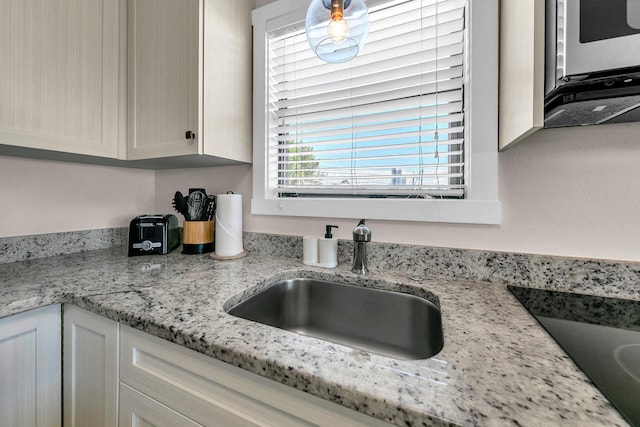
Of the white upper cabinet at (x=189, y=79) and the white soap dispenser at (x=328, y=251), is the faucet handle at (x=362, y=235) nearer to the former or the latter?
the white soap dispenser at (x=328, y=251)

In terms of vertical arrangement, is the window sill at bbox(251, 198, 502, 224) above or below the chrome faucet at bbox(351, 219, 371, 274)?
above

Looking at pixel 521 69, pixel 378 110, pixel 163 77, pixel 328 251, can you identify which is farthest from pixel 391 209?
pixel 163 77

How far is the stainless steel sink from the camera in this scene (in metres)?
0.80

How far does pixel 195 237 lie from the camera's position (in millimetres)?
1262

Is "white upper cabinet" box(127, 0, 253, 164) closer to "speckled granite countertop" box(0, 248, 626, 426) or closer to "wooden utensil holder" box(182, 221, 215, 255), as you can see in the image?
"wooden utensil holder" box(182, 221, 215, 255)

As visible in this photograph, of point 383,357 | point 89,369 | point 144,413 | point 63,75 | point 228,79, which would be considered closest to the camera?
point 383,357

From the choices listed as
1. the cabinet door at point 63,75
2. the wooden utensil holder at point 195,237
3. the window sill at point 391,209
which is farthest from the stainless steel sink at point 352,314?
the cabinet door at point 63,75

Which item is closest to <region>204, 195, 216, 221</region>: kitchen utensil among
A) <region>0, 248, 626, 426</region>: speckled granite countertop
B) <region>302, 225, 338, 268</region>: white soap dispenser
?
<region>0, 248, 626, 426</region>: speckled granite countertop

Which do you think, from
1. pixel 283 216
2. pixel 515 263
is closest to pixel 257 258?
pixel 283 216

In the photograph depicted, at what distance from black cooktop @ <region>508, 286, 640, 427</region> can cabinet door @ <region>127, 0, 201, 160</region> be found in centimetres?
124

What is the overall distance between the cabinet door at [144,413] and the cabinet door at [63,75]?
943mm

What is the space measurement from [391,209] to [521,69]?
1.83 ft

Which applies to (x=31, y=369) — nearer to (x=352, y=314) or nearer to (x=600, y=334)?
(x=352, y=314)

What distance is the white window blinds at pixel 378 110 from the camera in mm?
977
